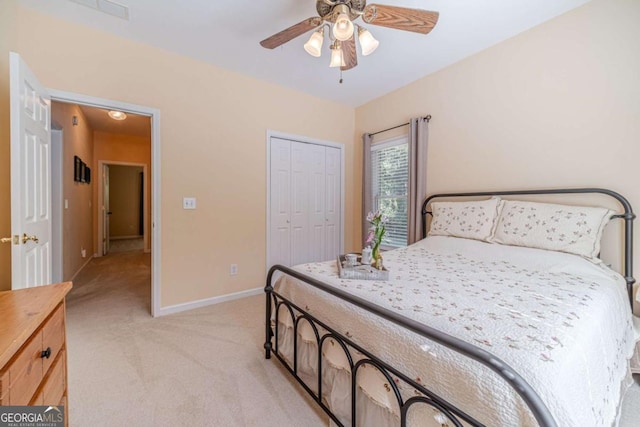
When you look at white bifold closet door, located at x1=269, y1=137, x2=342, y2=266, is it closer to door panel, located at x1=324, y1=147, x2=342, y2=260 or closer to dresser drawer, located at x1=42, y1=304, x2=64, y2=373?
door panel, located at x1=324, y1=147, x2=342, y2=260

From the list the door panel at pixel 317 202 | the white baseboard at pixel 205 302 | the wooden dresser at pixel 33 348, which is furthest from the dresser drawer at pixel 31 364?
the door panel at pixel 317 202

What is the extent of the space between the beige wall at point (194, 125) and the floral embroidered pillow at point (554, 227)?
2.63 meters

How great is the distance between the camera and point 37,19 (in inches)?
83.6

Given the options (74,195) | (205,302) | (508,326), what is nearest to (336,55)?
(508,326)

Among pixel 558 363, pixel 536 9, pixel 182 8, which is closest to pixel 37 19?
pixel 182 8

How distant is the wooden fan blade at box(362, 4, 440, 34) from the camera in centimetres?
159

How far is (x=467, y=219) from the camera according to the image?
253cm

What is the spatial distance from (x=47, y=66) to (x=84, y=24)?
0.49 m

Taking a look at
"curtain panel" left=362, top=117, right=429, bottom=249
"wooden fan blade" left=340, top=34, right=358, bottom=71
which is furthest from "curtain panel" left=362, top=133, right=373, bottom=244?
"wooden fan blade" left=340, top=34, right=358, bottom=71

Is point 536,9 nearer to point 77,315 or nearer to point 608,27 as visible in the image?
point 608,27

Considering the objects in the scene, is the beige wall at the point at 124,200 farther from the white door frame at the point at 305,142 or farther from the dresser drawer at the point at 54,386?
the dresser drawer at the point at 54,386

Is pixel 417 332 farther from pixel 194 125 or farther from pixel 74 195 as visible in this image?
pixel 74 195

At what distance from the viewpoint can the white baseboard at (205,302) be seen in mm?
2711

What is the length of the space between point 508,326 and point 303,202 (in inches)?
118
